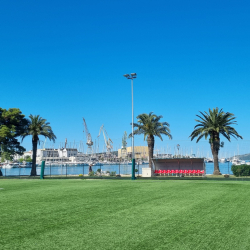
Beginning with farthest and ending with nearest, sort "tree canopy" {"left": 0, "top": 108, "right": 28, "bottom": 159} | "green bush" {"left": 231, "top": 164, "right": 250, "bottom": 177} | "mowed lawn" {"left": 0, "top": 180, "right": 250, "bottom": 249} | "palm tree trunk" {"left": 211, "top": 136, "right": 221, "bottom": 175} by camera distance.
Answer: "tree canopy" {"left": 0, "top": 108, "right": 28, "bottom": 159} < "palm tree trunk" {"left": 211, "top": 136, "right": 221, "bottom": 175} < "green bush" {"left": 231, "top": 164, "right": 250, "bottom": 177} < "mowed lawn" {"left": 0, "top": 180, "right": 250, "bottom": 249}

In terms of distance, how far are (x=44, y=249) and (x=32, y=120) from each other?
52.7 meters

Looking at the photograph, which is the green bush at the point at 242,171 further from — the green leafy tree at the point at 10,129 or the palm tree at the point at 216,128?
the green leafy tree at the point at 10,129

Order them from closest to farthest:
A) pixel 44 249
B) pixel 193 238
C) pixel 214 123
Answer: pixel 44 249 → pixel 193 238 → pixel 214 123

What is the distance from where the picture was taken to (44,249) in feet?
19.1

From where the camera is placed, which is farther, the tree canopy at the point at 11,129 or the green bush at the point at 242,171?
the tree canopy at the point at 11,129

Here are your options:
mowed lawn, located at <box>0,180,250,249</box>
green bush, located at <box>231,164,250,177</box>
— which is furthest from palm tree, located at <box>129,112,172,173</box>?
mowed lawn, located at <box>0,180,250,249</box>

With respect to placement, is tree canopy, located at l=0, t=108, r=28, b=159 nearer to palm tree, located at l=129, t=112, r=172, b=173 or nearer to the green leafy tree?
the green leafy tree

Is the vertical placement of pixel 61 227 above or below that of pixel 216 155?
below

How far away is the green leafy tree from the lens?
50625mm

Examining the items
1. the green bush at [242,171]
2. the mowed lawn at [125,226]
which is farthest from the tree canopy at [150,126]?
the mowed lawn at [125,226]

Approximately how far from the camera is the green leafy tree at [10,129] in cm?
5062

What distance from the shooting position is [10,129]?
51406mm

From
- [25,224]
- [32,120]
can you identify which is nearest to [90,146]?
[32,120]

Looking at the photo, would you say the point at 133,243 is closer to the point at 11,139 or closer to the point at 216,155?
the point at 216,155
